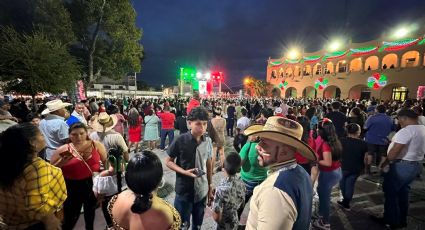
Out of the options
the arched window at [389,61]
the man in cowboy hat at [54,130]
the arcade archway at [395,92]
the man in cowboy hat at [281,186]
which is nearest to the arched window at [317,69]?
the arched window at [389,61]

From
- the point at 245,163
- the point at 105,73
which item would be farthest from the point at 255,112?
the point at 105,73

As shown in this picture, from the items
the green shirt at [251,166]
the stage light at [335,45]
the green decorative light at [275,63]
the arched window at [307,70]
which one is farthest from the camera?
the green decorative light at [275,63]

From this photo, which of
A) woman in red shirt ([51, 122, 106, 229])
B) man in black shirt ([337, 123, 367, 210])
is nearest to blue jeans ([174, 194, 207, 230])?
woman in red shirt ([51, 122, 106, 229])

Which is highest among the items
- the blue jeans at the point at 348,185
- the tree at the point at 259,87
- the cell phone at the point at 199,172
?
the tree at the point at 259,87

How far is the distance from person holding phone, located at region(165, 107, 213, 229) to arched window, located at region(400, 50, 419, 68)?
3885 cm

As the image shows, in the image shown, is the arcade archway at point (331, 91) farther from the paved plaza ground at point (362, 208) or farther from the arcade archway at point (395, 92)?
the paved plaza ground at point (362, 208)

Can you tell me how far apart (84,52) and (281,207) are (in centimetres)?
2356

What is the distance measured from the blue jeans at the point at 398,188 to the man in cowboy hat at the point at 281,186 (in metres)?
2.87

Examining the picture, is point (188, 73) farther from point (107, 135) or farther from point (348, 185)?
point (348, 185)

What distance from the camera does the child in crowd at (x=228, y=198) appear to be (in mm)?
2615

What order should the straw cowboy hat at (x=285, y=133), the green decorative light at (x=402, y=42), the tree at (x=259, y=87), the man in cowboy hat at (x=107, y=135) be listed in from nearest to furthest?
the straw cowboy hat at (x=285, y=133) < the man in cowboy hat at (x=107, y=135) < the green decorative light at (x=402, y=42) < the tree at (x=259, y=87)

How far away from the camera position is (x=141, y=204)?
1418mm

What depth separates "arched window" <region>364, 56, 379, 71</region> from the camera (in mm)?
34269

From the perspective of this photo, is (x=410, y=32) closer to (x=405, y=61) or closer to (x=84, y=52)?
(x=405, y=61)
